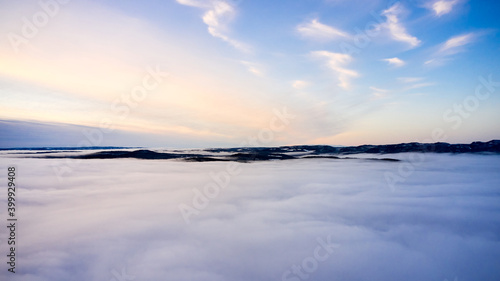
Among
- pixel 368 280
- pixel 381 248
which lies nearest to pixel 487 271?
pixel 381 248

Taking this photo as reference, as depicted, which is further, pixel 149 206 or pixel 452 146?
pixel 452 146

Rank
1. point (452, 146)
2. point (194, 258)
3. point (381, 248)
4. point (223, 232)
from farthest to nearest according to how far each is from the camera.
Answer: point (452, 146)
point (223, 232)
point (381, 248)
point (194, 258)

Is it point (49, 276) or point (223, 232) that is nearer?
point (49, 276)

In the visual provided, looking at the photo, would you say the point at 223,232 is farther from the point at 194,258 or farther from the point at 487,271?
the point at 487,271

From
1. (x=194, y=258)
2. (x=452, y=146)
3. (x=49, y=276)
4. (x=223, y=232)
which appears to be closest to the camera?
(x=49, y=276)

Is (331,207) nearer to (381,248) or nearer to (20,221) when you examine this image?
(381,248)

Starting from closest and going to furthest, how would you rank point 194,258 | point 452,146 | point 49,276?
point 49,276 → point 194,258 → point 452,146

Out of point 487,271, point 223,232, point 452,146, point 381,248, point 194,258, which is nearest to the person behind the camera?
point 487,271

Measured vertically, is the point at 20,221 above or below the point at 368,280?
above

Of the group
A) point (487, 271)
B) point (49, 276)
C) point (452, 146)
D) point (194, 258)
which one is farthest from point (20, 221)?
point (452, 146)
